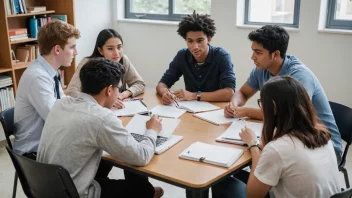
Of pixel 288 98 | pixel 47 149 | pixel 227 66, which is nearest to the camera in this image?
pixel 288 98

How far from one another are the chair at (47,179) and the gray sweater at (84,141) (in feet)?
0.19

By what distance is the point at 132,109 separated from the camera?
2473 mm

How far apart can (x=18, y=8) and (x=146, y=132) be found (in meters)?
2.60

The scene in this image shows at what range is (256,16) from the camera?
4.55 metres

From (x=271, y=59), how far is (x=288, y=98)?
0.81 meters

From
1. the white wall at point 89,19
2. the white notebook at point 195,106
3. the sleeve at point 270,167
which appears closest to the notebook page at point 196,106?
the white notebook at point 195,106

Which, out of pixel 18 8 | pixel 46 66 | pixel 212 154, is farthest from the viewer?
pixel 18 8

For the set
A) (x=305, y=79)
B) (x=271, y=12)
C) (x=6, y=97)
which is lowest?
(x=6, y=97)

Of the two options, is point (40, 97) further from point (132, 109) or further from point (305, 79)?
point (305, 79)

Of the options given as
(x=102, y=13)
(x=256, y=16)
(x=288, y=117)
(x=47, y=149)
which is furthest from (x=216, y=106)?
(x=102, y=13)

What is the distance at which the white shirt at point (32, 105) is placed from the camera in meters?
2.15

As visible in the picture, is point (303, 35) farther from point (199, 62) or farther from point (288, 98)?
point (288, 98)

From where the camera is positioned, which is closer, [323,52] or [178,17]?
[323,52]

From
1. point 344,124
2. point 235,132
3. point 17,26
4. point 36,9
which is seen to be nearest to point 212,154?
point 235,132
